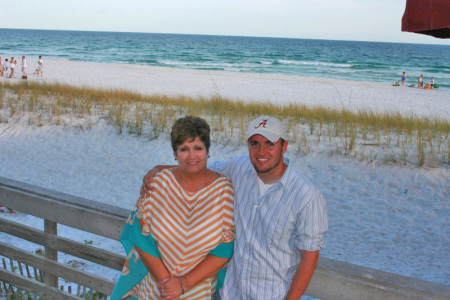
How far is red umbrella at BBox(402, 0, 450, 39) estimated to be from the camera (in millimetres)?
1688

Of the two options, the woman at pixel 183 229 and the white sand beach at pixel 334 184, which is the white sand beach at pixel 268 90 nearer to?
the white sand beach at pixel 334 184

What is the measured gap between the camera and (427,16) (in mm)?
1726

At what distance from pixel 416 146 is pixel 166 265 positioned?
7569 mm

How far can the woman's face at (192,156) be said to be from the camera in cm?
211

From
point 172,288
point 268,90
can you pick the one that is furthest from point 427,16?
point 268,90

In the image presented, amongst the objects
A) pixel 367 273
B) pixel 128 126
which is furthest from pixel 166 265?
pixel 128 126

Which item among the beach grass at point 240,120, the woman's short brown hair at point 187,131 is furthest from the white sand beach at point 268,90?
the woman's short brown hair at point 187,131

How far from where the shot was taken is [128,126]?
10.2m

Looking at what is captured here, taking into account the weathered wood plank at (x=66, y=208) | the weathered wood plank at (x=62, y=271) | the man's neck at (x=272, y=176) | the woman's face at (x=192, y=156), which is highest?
the woman's face at (x=192, y=156)

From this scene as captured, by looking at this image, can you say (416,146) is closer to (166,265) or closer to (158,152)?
(158,152)

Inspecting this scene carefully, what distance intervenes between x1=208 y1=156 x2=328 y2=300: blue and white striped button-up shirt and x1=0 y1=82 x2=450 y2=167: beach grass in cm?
658

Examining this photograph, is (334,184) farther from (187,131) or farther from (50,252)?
(187,131)

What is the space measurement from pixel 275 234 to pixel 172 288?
1.69 feet

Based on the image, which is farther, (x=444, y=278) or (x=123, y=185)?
(x=123, y=185)
